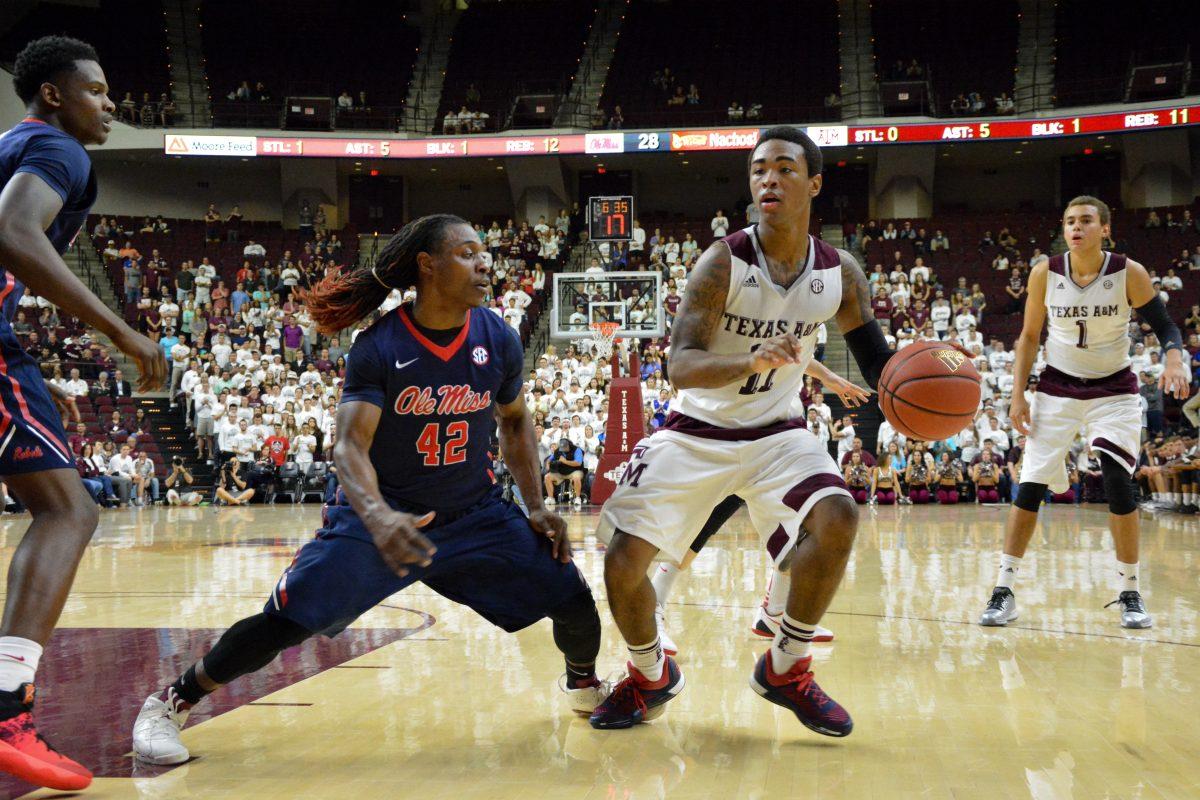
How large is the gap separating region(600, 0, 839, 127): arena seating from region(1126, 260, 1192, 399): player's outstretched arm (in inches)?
903

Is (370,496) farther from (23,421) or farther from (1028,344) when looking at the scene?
(1028,344)

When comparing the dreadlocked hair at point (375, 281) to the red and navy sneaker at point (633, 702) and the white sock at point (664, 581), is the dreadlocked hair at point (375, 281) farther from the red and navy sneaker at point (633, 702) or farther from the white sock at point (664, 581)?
the white sock at point (664, 581)

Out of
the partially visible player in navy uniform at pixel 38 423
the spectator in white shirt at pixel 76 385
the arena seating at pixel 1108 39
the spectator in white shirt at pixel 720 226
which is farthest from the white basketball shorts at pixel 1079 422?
the arena seating at pixel 1108 39

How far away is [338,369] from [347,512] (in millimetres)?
17355

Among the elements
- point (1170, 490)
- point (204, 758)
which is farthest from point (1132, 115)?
point (204, 758)

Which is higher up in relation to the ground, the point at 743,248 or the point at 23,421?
the point at 743,248

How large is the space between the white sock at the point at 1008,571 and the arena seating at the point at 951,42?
963 inches

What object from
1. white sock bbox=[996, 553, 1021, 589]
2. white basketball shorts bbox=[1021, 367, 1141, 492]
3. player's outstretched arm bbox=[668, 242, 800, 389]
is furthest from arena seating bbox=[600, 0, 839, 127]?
player's outstretched arm bbox=[668, 242, 800, 389]

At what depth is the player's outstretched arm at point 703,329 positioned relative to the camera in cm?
344

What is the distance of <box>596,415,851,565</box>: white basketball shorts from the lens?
3.59 meters

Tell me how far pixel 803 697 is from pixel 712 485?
0.76 meters

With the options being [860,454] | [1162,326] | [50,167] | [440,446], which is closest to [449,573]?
[440,446]

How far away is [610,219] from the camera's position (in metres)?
18.0

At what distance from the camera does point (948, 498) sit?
52.5 ft
